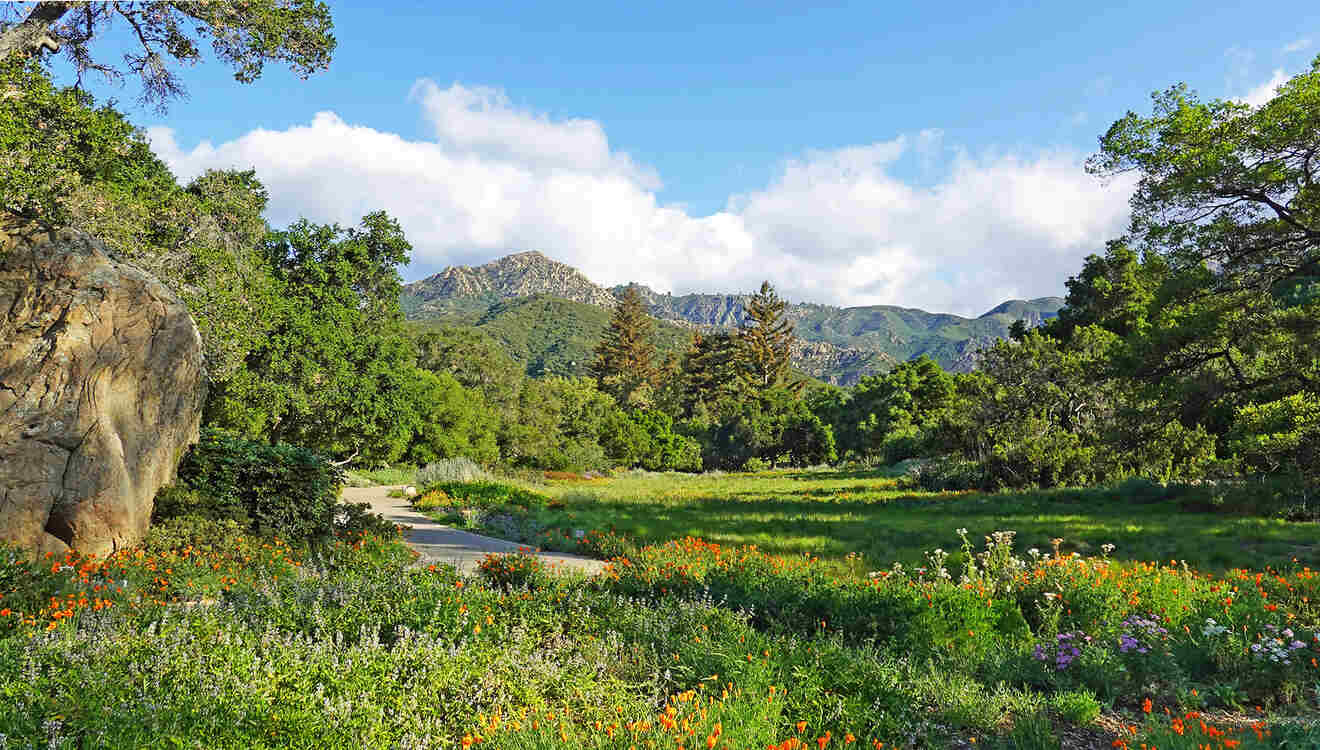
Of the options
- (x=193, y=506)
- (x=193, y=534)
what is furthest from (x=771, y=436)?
(x=193, y=534)

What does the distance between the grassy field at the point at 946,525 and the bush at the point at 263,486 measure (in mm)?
4110

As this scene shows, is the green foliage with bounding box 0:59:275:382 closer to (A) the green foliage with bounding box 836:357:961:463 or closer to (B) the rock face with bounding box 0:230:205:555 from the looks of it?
(B) the rock face with bounding box 0:230:205:555

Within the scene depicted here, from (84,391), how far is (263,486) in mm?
2533

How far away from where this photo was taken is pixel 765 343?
73625mm

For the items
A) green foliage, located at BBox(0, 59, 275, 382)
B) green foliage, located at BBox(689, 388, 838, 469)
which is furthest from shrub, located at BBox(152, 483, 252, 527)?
green foliage, located at BBox(689, 388, 838, 469)

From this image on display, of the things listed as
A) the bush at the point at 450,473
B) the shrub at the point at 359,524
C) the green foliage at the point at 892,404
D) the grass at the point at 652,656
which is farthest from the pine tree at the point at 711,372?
the grass at the point at 652,656

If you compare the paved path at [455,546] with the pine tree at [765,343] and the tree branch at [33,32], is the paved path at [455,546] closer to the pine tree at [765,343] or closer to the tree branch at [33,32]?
the tree branch at [33,32]

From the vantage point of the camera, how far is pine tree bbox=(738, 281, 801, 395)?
7300 centimetres

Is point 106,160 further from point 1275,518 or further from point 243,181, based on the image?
point 1275,518

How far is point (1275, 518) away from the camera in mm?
11734

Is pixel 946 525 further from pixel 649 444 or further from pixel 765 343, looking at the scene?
pixel 765 343

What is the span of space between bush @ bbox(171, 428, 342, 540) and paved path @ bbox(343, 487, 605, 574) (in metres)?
1.53

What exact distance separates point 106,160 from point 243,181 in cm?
559

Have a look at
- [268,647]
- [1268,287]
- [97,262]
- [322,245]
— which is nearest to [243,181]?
[322,245]
